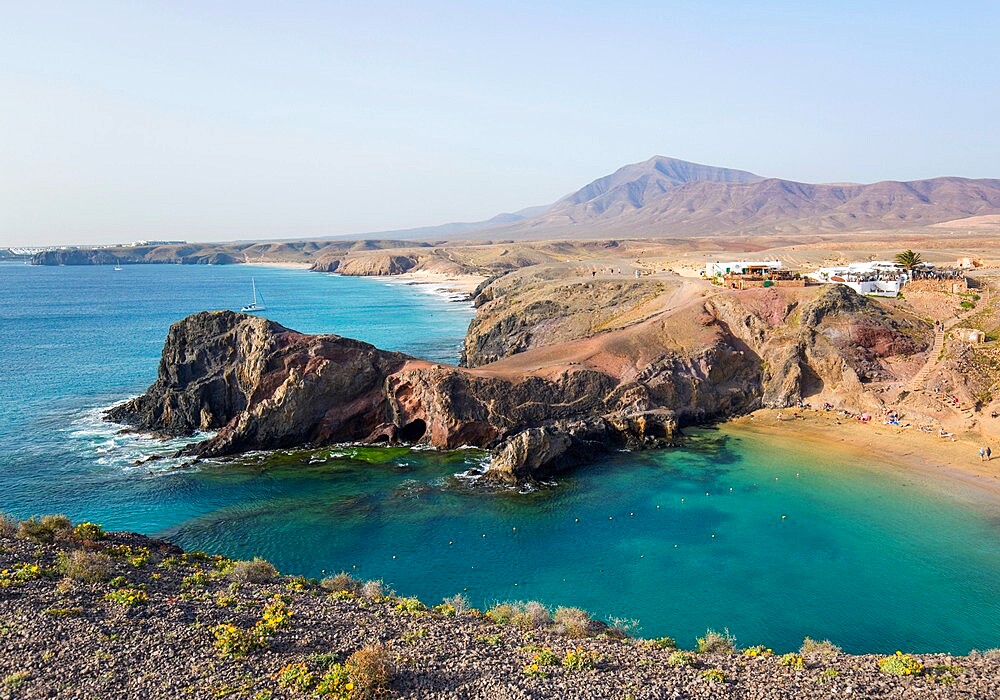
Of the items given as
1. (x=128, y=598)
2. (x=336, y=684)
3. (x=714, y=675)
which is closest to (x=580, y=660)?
(x=714, y=675)

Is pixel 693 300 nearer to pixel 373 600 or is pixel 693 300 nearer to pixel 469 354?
pixel 469 354

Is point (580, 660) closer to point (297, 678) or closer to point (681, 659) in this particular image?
point (681, 659)

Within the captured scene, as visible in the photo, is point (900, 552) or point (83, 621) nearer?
point (83, 621)

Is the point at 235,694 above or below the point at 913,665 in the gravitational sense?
above

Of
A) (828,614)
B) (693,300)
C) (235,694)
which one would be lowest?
(828,614)

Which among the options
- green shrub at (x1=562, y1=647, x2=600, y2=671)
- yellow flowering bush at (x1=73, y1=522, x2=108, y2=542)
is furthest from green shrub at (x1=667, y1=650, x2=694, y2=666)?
yellow flowering bush at (x1=73, y1=522, x2=108, y2=542)

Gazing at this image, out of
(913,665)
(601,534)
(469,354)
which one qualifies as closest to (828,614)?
(913,665)

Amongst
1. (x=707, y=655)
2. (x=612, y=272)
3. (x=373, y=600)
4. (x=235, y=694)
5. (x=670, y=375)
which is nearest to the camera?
(x=235, y=694)
